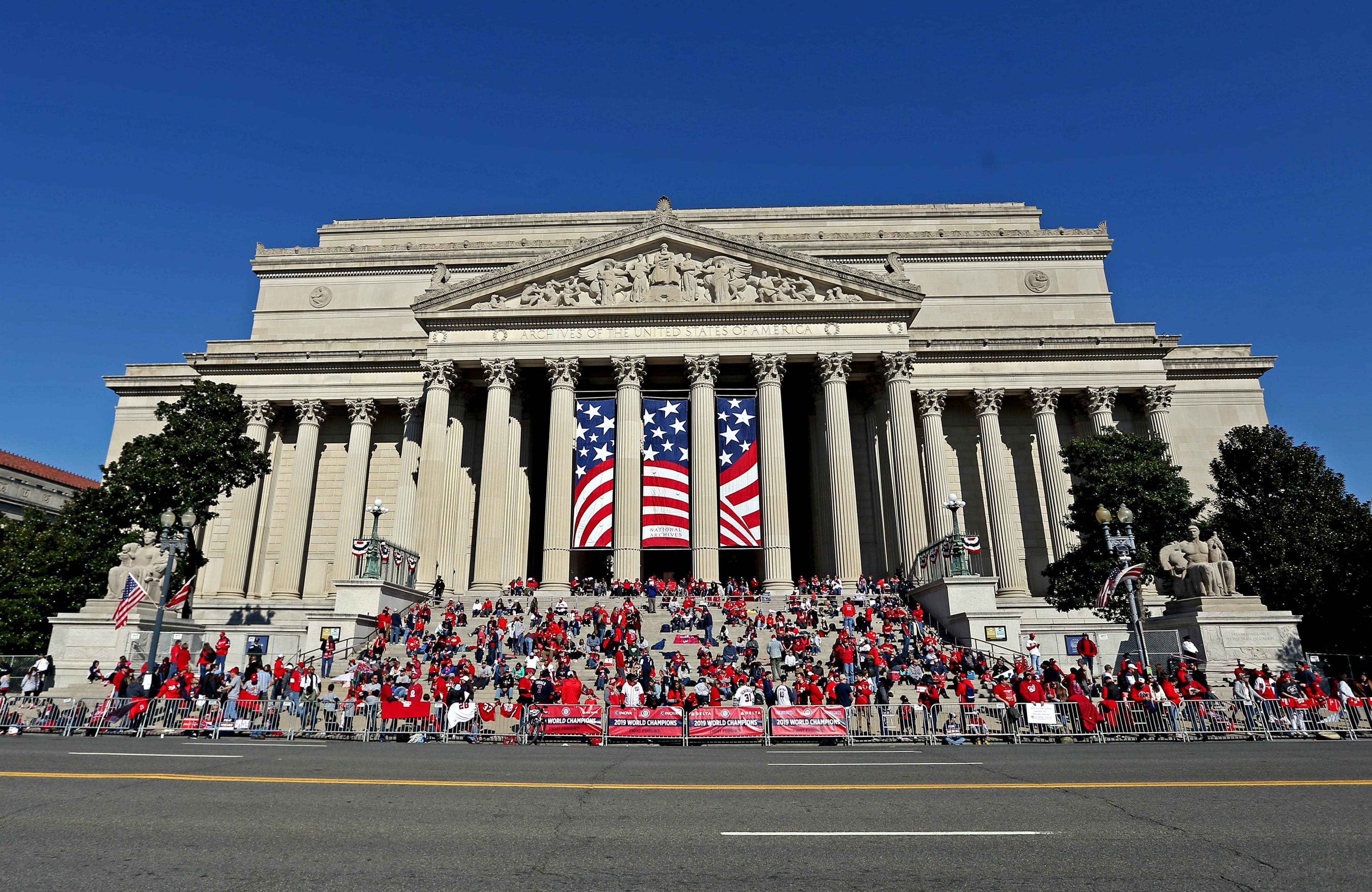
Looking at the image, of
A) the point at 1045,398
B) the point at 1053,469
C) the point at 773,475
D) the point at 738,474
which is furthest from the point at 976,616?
the point at 1045,398

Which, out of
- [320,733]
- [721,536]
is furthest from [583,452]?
[320,733]

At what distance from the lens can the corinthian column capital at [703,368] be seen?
3681 cm

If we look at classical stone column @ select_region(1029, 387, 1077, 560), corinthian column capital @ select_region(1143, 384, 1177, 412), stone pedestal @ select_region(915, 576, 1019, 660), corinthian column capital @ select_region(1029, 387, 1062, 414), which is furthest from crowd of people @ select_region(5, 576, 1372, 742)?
corinthian column capital @ select_region(1143, 384, 1177, 412)

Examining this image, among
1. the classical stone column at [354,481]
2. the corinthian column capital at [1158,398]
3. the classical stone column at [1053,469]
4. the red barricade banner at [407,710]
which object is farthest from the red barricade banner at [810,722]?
the corinthian column capital at [1158,398]

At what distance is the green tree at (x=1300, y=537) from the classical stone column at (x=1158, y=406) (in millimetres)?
7156

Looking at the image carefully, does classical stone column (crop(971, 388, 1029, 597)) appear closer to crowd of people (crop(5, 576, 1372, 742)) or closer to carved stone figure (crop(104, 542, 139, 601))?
crowd of people (crop(5, 576, 1372, 742))

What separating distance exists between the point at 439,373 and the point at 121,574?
617 inches

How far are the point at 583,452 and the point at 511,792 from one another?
2624 cm

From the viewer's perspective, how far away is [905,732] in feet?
57.2

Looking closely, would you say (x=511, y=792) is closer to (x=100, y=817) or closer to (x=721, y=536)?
(x=100, y=817)

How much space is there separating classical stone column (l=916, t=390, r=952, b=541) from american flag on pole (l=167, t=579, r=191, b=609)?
28.7m

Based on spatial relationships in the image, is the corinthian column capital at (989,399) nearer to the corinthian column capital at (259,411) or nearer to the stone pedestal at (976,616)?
the stone pedestal at (976,616)

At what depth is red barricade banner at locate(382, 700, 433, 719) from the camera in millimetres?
17953

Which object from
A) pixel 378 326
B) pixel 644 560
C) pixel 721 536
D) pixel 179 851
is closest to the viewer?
pixel 179 851
